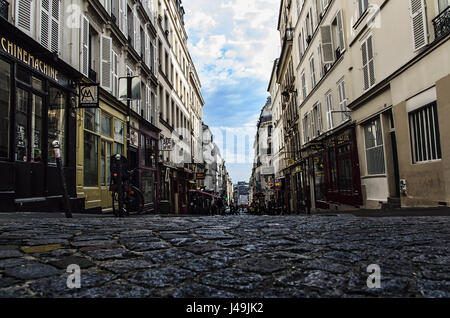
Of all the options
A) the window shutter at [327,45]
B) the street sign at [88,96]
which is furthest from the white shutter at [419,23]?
the street sign at [88,96]

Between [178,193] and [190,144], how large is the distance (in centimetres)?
1005

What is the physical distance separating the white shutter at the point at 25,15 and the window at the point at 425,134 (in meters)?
11.4

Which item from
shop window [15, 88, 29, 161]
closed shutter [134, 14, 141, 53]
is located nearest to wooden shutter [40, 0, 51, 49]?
shop window [15, 88, 29, 161]

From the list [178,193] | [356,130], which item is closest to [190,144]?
[178,193]

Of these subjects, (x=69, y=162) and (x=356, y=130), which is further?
(x=356, y=130)

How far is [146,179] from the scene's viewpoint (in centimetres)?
1953

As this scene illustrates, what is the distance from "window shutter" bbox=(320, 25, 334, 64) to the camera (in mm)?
16875

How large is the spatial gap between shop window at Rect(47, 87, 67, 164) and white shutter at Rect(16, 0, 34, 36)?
1806 millimetres

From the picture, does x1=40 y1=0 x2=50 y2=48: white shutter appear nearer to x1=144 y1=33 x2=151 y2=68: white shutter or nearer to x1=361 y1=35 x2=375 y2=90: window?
x1=144 y1=33 x2=151 y2=68: white shutter

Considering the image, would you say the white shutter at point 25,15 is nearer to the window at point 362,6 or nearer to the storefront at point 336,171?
the window at point 362,6

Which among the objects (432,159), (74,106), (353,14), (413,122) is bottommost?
(432,159)

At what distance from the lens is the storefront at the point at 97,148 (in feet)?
37.6
